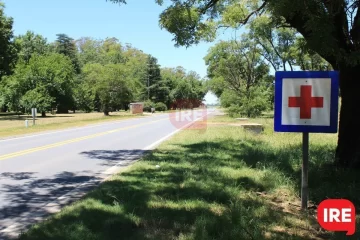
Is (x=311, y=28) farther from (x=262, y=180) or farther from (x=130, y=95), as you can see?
(x=130, y=95)

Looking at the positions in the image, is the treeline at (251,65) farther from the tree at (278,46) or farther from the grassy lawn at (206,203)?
the grassy lawn at (206,203)

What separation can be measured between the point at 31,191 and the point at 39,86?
51.2 m

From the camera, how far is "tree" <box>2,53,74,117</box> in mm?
54000

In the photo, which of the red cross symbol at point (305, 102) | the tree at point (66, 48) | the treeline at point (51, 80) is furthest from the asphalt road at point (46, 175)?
the tree at point (66, 48)

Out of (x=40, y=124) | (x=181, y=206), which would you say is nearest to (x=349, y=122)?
(x=181, y=206)

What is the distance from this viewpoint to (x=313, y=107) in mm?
5258

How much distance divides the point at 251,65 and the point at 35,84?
31.2 meters

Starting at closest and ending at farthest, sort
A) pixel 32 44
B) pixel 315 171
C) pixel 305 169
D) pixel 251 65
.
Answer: pixel 305 169, pixel 315 171, pixel 251 65, pixel 32 44

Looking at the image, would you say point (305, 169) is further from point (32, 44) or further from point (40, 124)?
point (32, 44)

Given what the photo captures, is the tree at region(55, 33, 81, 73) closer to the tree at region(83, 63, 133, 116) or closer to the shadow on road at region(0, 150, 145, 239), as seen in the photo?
the tree at region(83, 63, 133, 116)

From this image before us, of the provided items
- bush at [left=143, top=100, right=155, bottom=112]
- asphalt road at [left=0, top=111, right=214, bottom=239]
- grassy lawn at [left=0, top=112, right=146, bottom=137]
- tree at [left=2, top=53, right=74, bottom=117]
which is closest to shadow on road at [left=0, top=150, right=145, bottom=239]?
asphalt road at [left=0, top=111, right=214, bottom=239]

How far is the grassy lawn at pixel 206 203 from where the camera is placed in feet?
16.0

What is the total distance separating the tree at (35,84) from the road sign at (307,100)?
52.2 meters

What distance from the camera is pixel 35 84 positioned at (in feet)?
189
